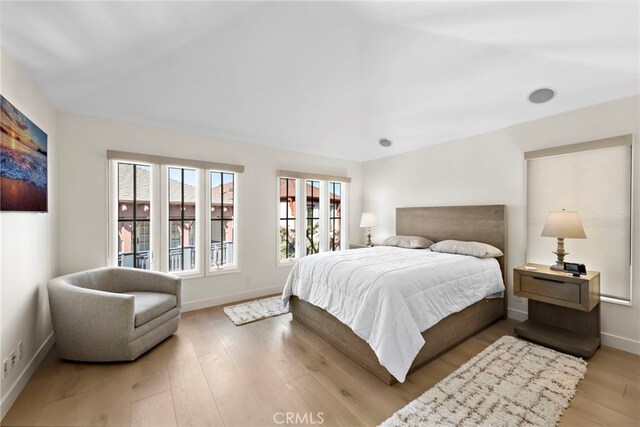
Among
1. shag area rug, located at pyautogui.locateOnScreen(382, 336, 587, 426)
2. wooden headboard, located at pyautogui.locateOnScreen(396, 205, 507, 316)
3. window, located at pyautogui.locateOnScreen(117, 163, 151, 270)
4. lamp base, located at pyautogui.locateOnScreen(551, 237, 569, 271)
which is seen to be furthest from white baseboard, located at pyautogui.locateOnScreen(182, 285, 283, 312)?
lamp base, located at pyautogui.locateOnScreen(551, 237, 569, 271)

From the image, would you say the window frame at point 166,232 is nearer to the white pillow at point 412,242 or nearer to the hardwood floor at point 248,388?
the hardwood floor at point 248,388

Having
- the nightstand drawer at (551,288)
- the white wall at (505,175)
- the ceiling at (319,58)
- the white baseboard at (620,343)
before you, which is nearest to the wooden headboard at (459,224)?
the white wall at (505,175)

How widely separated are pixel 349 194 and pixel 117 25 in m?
4.01

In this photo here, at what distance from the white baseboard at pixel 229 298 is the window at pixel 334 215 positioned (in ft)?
4.55

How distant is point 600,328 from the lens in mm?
2639

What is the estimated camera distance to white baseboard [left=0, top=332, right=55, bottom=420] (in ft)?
5.52

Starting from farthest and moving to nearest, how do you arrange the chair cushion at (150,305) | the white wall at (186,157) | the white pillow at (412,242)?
the white pillow at (412,242), the white wall at (186,157), the chair cushion at (150,305)

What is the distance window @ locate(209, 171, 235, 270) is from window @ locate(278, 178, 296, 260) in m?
0.84

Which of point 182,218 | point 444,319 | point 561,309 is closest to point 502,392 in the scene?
point 444,319

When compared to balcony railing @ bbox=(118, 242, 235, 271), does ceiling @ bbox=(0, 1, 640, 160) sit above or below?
above

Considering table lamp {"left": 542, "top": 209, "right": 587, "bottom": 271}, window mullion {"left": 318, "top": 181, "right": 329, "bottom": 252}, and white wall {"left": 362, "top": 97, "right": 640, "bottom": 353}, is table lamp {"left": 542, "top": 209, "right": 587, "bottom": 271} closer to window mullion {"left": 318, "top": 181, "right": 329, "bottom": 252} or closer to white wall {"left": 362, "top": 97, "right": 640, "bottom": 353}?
white wall {"left": 362, "top": 97, "right": 640, "bottom": 353}

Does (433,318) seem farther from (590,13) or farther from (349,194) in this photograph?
(349,194)

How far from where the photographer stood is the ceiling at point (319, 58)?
190 cm

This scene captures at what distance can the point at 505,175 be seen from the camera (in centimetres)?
338
